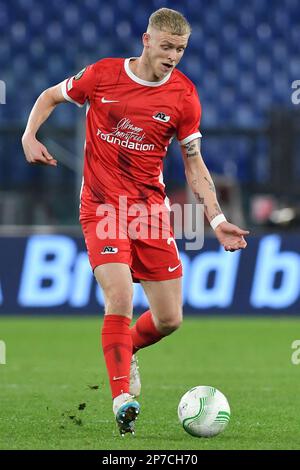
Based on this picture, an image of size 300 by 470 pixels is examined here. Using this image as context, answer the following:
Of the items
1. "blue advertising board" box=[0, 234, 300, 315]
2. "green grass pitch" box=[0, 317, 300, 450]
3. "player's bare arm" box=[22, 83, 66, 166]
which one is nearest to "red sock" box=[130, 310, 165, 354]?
"green grass pitch" box=[0, 317, 300, 450]

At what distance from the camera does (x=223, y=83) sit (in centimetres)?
1777

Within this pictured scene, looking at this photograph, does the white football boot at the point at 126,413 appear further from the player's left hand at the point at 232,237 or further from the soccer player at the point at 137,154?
the player's left hand at the point at 232,237

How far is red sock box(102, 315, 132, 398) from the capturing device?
516cm

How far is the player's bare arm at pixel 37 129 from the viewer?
531cm

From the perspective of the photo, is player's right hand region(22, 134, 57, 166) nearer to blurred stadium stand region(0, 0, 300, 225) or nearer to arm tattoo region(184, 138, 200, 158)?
arm tattoo region(184, 138, 200, 158)

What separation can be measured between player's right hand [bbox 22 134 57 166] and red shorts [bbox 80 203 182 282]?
434 mm

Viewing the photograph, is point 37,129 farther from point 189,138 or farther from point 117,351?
point 117,351

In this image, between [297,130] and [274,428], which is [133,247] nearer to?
[274,428]

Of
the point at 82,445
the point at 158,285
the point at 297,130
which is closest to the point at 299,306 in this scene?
the point at 297,130

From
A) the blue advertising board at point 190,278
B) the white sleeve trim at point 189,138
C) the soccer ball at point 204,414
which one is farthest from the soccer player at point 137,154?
the blue advertising board at point 190,278

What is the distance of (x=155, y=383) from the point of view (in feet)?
25.8

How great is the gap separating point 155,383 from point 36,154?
9.89ft

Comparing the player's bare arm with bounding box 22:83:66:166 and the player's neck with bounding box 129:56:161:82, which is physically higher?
the player's neck with bounding box 129:56:161:82
